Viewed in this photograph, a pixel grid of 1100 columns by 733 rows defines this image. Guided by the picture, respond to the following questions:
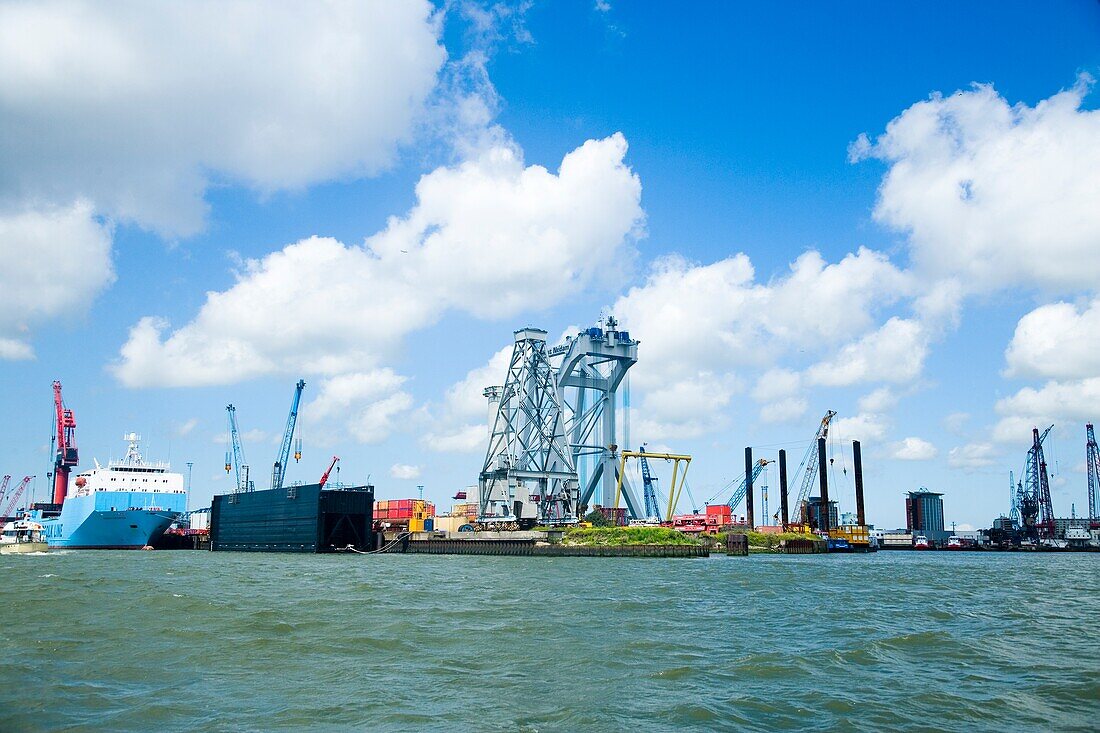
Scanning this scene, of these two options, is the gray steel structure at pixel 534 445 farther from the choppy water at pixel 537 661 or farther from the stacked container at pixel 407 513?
the choppy water at pixel 537 661

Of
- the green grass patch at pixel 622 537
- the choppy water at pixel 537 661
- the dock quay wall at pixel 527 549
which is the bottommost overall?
the dock quay wall at pixel 527 549

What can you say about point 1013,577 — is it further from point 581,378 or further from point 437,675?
point 581,378

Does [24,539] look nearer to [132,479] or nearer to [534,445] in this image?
[132,479]

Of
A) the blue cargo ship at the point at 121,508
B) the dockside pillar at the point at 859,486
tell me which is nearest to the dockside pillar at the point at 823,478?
the dockside pillar at the point at 859,486

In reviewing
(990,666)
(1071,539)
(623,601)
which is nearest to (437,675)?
(990,666)

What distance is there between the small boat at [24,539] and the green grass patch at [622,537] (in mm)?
56315

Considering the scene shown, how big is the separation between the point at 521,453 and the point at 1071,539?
104381mm

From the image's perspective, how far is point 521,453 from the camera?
348 feet

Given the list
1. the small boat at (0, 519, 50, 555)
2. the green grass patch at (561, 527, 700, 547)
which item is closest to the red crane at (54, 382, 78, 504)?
the small boat at (0, 519, 50, 555)

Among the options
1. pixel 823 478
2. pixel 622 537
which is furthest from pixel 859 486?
pixel 622 537

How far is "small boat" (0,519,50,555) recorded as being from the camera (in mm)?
86875

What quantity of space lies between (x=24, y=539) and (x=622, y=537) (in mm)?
86918

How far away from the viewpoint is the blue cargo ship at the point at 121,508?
98.2 meters

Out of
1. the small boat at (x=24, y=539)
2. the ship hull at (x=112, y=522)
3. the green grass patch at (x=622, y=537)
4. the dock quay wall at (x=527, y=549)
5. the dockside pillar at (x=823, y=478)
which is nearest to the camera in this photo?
the dock quay wall at (x=527, y=549)
